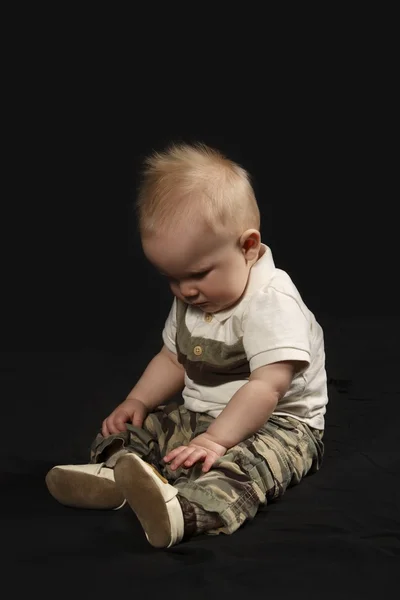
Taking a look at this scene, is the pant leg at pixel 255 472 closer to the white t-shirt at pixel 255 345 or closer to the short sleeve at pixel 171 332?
the white t-shirt at pixel 255 345

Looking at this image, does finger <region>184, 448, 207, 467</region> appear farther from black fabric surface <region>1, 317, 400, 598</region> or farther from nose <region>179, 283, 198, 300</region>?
nose <region>179, 283, 198, 300</region>

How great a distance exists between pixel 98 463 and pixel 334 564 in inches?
26.1

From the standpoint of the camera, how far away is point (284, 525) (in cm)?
208

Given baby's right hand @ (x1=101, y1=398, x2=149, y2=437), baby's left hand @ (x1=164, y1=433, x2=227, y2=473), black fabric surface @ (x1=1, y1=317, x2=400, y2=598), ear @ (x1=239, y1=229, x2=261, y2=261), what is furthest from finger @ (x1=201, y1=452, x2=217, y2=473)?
ear @ (x1=239, y1=229, x2=261, y2=261)

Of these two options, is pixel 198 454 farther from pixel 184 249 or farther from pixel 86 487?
pixel 184 249

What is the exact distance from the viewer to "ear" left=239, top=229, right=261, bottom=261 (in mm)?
2354

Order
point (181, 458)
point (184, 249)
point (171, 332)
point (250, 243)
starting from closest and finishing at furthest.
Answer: point (181, 458)
point (184, 249)
point (250, 243)
point (171, 332)

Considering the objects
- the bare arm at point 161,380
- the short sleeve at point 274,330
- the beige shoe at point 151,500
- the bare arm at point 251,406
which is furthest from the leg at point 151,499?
the bare arm at point 161,380

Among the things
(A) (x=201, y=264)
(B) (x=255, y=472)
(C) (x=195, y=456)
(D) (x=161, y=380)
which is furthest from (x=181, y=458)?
(D) (x=161, y=380)

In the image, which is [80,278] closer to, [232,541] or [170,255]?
[170,255]

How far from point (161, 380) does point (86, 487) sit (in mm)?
523

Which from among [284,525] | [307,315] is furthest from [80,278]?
[284,525]

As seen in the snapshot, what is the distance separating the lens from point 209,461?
2.16 m

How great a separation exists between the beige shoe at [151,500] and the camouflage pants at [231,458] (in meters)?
0.09
